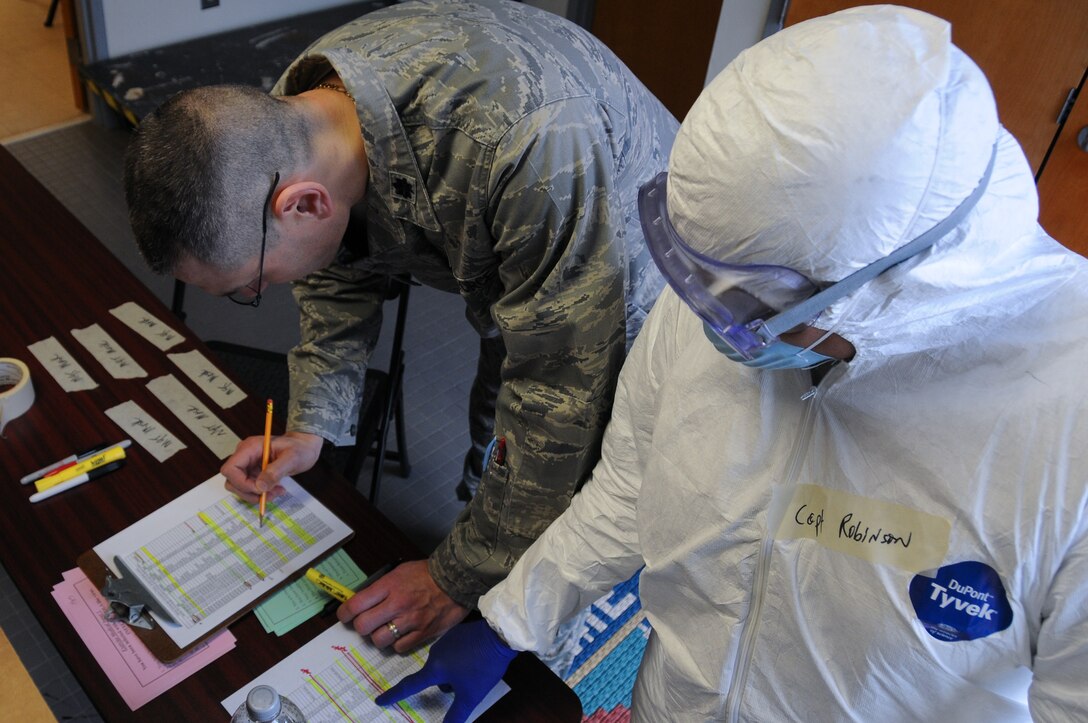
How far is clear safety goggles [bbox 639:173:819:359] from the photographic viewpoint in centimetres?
72

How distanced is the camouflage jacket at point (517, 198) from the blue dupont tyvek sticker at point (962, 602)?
20.4 inches

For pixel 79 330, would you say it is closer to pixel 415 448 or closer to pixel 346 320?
pixel 346 320

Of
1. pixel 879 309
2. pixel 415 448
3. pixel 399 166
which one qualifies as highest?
pixel 879 309

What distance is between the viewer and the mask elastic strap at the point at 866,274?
0.65m

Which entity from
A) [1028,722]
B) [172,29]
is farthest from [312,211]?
[172,29]

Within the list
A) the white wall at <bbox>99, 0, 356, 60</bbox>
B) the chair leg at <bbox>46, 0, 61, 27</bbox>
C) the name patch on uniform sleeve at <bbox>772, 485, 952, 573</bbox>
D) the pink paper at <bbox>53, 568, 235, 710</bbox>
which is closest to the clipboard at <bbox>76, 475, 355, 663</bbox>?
the pink paper at <bbox>53, 568, 235, 710</bbox>

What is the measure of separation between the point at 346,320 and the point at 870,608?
3.33 ft

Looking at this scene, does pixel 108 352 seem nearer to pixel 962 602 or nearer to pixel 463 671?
pixel 463 671

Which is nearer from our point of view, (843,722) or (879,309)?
(879,309)

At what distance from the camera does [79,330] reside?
1.55 metres

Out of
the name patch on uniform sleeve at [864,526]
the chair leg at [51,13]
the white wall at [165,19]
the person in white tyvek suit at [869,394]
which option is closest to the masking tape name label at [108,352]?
the person in white tyvek suit at [869,394]

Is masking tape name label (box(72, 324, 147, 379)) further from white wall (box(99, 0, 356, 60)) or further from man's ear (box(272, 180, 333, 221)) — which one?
white wall (box(99, 0, 356, 60))

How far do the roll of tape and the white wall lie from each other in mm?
2212

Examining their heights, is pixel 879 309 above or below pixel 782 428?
above
